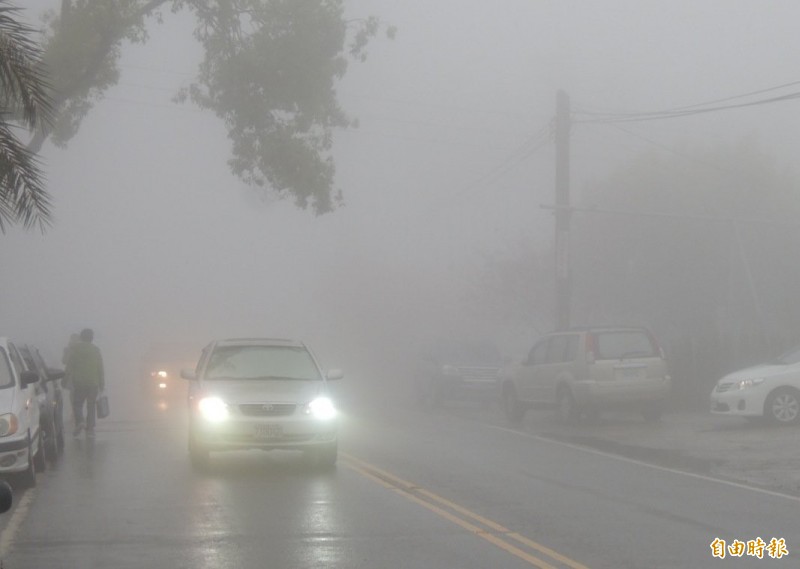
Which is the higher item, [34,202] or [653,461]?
[34,202]

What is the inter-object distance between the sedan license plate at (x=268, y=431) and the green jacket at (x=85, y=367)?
6.22 meters

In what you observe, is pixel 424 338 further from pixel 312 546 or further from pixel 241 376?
pixel 312 546

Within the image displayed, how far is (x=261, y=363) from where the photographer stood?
53.5ft

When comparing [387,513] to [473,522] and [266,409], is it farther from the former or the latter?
[266,409]

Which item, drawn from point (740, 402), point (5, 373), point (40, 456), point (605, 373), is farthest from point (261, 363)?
point (740, 402)

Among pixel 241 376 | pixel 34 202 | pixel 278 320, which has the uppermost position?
pixel 278 320

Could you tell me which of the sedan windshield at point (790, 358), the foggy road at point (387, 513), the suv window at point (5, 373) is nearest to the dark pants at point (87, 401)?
the foggy road at point (387, 513)

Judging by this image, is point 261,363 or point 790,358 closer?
point 261,363

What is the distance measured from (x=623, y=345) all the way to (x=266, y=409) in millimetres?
9765

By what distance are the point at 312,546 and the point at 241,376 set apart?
635cm

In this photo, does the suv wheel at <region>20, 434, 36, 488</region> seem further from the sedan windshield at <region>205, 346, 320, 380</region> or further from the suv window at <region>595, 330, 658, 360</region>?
the suv window at <region>595, 330, 658, 360</region>

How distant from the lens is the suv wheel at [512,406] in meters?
25.0

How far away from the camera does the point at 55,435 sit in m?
17.3

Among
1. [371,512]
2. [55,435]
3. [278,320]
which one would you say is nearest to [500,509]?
[371,512]
